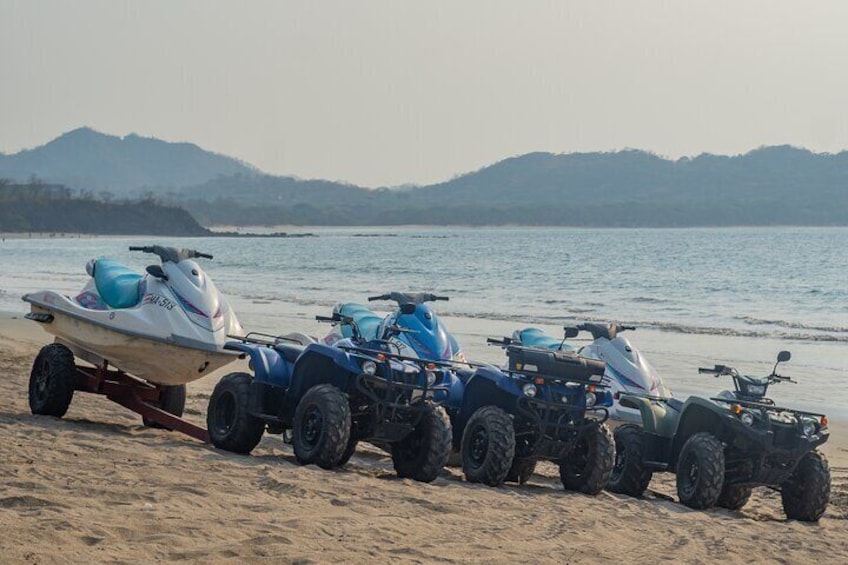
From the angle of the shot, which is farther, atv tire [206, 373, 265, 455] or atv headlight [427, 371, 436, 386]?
atv tire [206, 373, 265, 455]

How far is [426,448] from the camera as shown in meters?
11.0

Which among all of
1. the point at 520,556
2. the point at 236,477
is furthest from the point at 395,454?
the point at 520,556

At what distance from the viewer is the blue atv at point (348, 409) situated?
10867 millimetres

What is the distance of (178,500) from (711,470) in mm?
4881

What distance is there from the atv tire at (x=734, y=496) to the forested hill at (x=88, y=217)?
556 ft

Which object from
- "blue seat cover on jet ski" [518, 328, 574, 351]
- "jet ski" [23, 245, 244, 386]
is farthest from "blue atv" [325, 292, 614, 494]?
"blue seat cover on jet ski" [518, 328, 574, 351]

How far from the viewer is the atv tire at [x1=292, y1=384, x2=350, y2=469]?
10734 millimetres

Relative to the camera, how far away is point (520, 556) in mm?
7879

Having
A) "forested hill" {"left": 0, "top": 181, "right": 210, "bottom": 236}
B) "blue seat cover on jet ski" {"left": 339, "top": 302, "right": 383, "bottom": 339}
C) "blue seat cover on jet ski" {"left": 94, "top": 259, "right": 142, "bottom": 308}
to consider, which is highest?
"blue seat cover on jet ski" {"left": 94, "top": 259, "right": 142, "bottom": 308}

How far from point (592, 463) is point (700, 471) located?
91 centimetres

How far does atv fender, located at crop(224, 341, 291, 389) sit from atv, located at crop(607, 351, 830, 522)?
10.3 ft

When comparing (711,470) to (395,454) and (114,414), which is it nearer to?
(395,454)

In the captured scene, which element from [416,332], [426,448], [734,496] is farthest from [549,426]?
[416,332]

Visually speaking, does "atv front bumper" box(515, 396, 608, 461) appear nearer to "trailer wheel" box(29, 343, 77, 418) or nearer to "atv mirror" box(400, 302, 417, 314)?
"atv mirror" box(400, 302, 417, 314)
